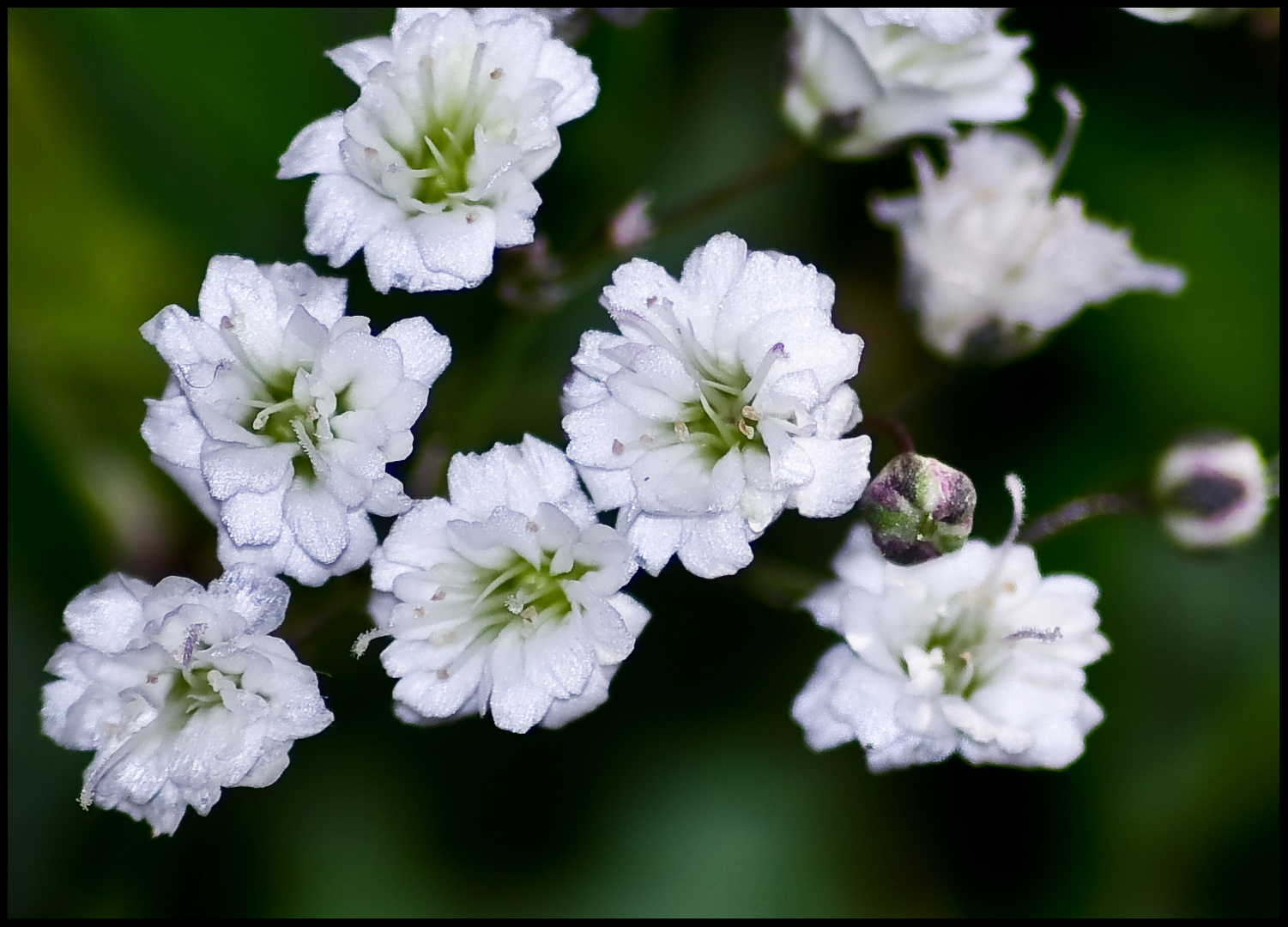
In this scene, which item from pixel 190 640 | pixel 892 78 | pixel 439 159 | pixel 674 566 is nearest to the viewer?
pixel 190 640

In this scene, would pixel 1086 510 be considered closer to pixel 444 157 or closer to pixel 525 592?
→ pixel 525 592

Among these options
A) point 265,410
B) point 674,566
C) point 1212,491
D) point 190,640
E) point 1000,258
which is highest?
point 265,410

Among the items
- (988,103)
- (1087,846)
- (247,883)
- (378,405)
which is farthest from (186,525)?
(1087,846)

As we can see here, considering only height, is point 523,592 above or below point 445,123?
below

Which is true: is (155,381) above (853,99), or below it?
below

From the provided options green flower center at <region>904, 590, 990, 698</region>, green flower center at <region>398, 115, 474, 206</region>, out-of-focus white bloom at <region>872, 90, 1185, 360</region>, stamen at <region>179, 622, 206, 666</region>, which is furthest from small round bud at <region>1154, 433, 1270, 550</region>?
stamen at <region>179, 622, 206, 666</region>

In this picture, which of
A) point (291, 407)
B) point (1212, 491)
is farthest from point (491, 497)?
point (1212, 491)

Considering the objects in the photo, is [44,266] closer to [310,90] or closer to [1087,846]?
[310,90]
